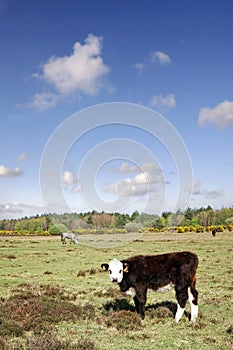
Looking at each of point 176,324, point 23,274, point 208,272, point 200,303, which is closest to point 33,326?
point 176,324

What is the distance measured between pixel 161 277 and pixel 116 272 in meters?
1.29

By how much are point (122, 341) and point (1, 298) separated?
259 inches

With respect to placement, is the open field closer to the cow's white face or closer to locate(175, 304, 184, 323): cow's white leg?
locate(175, 304, 184, 323): cow's white leg

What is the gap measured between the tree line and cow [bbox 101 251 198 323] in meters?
18.2

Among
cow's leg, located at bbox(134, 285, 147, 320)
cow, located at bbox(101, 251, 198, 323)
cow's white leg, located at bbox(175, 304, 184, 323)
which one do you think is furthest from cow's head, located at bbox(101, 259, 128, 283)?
cow's white leg, located at bbox(175, 304, 184, 323)

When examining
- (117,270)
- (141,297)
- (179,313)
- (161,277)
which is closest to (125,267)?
(117,270)

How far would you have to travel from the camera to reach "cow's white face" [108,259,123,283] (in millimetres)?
10633

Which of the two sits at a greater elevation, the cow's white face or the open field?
the cow's white face

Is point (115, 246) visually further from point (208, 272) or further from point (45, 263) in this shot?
point (208, 272)

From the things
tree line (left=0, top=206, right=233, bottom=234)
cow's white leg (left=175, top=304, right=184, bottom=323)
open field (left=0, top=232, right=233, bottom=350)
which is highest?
tree line (left=0, top=206, right=233, bottom=234)

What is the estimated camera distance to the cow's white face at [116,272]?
10.6m

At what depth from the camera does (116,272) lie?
10.7m

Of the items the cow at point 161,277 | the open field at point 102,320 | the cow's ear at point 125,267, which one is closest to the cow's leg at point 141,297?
the cow at point 161,277

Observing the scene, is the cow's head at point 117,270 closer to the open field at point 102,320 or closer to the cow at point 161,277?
the cow at point 161,277
